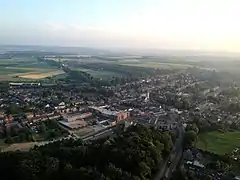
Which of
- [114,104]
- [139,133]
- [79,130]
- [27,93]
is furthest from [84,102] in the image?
[139,133]

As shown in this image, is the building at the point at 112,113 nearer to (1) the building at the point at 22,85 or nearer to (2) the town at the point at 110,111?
(2) the town at the point at 110,111

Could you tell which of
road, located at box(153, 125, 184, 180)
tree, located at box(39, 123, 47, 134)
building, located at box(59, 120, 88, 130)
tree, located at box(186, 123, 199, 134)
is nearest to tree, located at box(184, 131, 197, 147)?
road, located at box(153, 125, 184, 180)

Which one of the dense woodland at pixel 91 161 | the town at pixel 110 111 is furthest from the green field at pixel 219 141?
the dense woodland at pixel 91 161

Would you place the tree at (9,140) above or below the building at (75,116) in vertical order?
above

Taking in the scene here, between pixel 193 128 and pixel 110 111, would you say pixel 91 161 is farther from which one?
pixel 110 111

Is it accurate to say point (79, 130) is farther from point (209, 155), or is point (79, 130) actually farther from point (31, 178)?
point (31, 178)

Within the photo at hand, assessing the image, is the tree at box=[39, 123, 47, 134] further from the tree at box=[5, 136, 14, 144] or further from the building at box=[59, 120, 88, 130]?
the tree at box=[5, 136, 14, 144]
